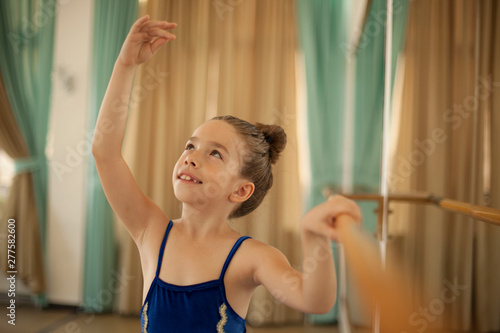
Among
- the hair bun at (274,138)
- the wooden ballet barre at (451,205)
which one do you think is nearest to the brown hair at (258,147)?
the hair bun at (274,138)

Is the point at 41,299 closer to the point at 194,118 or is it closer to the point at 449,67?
the point at 194,118

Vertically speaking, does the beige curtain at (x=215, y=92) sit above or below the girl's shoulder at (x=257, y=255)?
above

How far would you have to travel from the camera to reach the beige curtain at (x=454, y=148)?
476mm

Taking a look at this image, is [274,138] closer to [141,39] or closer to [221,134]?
[221,134]

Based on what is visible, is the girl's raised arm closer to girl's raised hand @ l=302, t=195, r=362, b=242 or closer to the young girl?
the young girl

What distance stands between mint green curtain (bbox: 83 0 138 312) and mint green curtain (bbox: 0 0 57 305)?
3.1 inches

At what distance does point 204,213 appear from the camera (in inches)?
15.9

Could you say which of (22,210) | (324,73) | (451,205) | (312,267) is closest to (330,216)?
(312,267)

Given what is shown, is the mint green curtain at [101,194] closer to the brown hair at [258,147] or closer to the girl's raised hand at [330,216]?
the brown hair at [258,147]

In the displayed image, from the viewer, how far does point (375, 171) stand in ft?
3.69

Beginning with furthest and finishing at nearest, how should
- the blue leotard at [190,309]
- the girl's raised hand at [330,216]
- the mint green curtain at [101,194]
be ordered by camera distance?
1. the mint green curtain at [101,194]
2. the blue leotard at [190,309]
3. the girl's raised hand at [330,216]

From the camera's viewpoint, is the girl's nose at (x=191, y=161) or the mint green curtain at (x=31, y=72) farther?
the mint green curtain at (x=31, y=72)

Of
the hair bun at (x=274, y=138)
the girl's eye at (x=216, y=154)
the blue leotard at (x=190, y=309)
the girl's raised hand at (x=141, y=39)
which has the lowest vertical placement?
the blue leotard at (x=190, y=309)

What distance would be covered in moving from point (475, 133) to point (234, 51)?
34 cm
